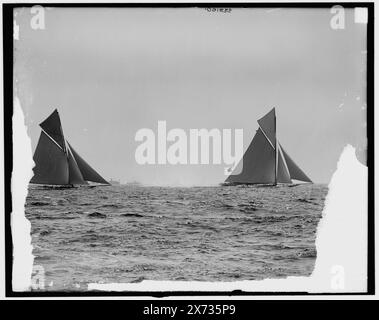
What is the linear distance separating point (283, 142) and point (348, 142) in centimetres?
71

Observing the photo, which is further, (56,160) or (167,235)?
(167,235)

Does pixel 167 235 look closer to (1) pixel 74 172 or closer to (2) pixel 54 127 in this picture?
(1) pixel 74 172

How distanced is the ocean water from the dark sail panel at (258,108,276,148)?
0.65 metres

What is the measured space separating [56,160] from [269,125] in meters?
2.36

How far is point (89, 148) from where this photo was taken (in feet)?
30.9

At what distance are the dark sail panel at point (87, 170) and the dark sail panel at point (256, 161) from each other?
141 centimetres

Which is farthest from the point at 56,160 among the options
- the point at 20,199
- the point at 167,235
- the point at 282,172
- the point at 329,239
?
the point at 329,239

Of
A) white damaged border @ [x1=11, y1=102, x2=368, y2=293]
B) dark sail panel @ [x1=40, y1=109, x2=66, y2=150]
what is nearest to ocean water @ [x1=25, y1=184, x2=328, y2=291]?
white damaged border @ [x1=11, y1=102, x2=368, y2=293]

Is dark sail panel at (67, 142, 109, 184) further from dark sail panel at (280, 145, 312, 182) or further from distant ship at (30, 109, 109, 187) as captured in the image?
dark sail panel at (280, 145, 312, 182)

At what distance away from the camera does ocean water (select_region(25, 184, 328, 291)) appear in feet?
30.6

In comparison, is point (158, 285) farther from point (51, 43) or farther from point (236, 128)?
point (51, 43)

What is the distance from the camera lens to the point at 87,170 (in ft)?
31.1

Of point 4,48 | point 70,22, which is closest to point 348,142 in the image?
point 70,22

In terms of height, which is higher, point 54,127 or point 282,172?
point 54,127
